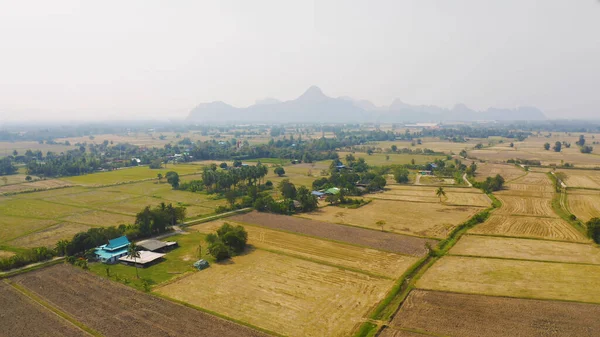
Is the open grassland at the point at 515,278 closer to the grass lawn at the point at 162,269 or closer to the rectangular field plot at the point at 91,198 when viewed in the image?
the grass lawn at the point at 162,269

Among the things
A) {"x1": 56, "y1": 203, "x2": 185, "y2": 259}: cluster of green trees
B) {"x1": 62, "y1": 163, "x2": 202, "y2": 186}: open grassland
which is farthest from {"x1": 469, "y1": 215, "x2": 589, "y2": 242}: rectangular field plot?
{"x1": 62, "y1": 163, "x2": 202, "y2": 186}: open grassland

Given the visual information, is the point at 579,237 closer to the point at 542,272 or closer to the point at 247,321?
the point at 542,272

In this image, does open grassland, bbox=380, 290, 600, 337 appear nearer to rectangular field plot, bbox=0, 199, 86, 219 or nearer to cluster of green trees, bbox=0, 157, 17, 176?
rectangular field plot, bbox=0, 199, 86, 219

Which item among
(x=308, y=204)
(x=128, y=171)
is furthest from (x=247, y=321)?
(x=128, y=171)

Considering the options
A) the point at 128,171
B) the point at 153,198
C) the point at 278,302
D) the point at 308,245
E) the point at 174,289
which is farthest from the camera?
the point at 128,171

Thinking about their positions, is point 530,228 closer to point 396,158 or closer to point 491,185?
point 491,185

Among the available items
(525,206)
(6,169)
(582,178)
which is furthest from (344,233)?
(6,169)

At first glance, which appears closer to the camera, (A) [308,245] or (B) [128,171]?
(A) [308,245]
